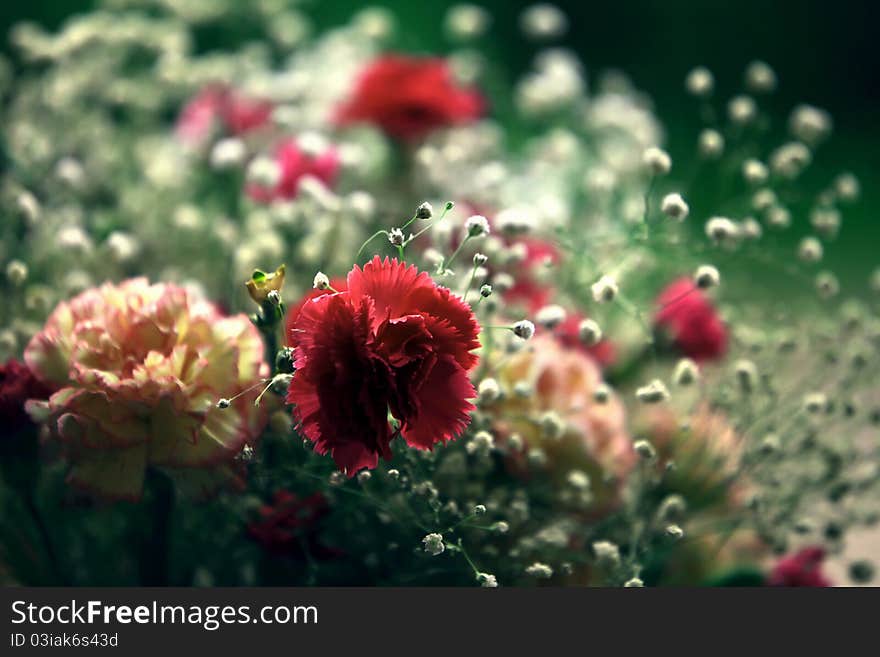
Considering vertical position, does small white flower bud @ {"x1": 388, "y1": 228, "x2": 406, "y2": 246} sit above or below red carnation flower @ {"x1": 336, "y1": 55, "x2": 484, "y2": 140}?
below

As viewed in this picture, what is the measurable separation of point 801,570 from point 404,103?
42 cm

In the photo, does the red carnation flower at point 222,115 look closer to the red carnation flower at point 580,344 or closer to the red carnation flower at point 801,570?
the red carnation flower at point 580,344

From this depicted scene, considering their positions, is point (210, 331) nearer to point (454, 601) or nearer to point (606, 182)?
point (454, 601)

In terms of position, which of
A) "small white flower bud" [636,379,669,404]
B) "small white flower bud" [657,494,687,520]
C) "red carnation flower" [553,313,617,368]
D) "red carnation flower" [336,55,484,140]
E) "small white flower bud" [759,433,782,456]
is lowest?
"small white flower bud" [657,494,687,520]

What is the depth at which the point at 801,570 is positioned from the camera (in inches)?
22.8

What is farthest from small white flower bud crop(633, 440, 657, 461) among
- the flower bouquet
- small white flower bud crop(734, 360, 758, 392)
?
small white flower bud crop(734, 360, 758, 392)

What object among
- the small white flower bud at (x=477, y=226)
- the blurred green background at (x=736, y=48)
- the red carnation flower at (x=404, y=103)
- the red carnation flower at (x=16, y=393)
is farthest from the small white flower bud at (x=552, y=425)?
the blurred green background at (x=736, y=48)

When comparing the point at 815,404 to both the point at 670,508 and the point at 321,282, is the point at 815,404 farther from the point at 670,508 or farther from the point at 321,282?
the point at 321,282

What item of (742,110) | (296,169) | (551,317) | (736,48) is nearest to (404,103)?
(296,169)

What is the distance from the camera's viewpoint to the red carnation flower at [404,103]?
0.76 m

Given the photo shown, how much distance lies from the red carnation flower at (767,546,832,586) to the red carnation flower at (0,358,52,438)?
391 mm

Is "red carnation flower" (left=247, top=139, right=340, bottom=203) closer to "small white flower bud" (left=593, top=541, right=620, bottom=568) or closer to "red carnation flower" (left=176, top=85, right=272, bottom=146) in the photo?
"red carnation flower" (left=176, top=85, right=272, bottom=146)

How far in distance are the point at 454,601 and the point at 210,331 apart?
152 mm

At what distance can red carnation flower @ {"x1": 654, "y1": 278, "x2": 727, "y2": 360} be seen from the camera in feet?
1.98
